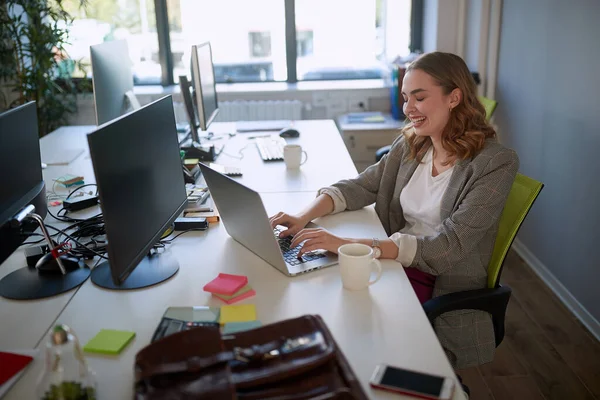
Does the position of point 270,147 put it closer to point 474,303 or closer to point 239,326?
point 474,303

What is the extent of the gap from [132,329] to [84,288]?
283mm

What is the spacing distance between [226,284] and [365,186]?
81 centimetres

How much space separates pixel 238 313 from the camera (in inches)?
56.1

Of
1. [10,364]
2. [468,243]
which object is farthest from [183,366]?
[468,243]

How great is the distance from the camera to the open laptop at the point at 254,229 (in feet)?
5.19

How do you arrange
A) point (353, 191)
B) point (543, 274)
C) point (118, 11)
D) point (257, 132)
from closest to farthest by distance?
point (353, 191), point (543, 274), point (257, 132), point (118, 11)

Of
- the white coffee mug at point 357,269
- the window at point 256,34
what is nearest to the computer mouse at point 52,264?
the white coffee mug at point 357,269

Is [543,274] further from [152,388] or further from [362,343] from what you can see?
[152,388]

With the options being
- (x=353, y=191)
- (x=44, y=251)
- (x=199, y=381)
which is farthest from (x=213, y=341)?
(x=353, y=191)

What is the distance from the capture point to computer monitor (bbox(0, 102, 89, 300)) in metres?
1.52

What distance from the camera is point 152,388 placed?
1059mm

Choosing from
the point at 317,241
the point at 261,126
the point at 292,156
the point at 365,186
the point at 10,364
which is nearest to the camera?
the point at 10,364

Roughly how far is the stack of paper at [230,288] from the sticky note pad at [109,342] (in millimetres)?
245

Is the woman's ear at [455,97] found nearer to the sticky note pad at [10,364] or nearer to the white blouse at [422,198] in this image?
the white blouse at [422,198]
